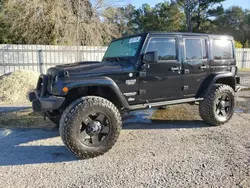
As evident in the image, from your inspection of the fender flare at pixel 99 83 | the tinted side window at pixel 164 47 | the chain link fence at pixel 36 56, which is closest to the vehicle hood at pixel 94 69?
the fender flare at pixel 99 83

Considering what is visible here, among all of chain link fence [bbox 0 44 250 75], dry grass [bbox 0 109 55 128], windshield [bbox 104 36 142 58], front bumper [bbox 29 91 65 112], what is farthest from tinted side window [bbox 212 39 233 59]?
chain link fence [bbox 0 44 250 75]

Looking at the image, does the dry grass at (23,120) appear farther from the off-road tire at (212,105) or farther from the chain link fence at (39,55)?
the chain link fence at (39,55)

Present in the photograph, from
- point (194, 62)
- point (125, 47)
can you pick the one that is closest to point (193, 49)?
point (194, 62)

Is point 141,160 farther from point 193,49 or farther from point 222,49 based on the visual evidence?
point 222,49

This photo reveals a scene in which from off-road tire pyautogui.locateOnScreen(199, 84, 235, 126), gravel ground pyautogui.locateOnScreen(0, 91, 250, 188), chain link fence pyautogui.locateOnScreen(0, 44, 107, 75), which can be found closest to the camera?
gravel ground pyautogui.locateOnScreen(0, 91, 250, 188)

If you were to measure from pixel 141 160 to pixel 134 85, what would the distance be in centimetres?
135

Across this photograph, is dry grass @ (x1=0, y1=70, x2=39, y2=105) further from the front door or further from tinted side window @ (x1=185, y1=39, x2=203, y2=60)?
tinted side window @ (x1=185, y1=39, x2=203, y2=60)

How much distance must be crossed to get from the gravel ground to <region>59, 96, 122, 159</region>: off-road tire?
0.15 metres

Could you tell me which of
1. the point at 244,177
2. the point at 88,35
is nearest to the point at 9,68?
the point at 88,35

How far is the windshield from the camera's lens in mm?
4336

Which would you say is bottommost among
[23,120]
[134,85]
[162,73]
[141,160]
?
[141,160]

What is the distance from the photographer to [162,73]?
175 inches

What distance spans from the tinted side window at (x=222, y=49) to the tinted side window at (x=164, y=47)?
113 cm

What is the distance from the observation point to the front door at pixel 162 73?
14.1 feet
